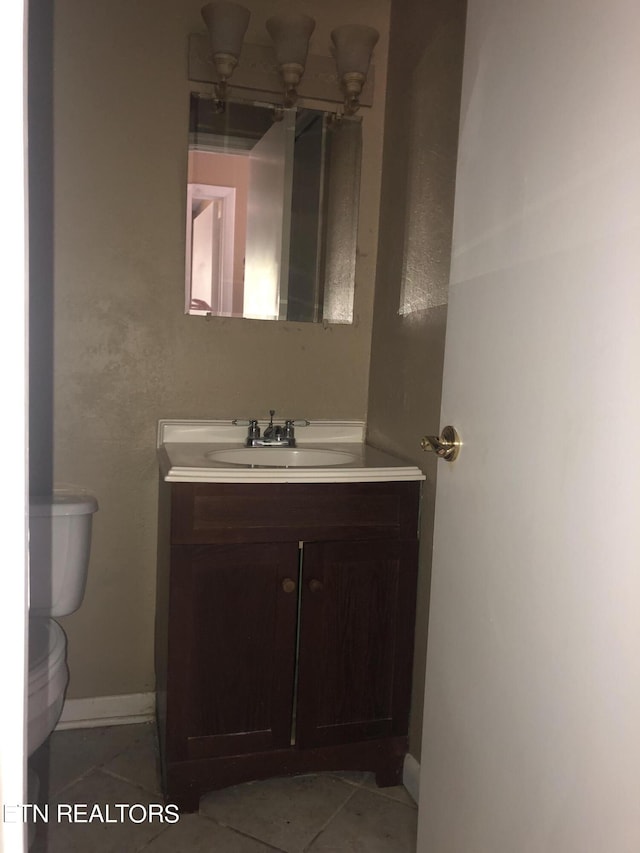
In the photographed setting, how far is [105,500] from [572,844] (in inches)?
61.4

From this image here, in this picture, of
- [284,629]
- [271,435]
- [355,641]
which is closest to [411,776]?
[355,641]

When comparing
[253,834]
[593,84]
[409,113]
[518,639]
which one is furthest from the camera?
[409,113]

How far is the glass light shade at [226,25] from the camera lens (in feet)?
6.08

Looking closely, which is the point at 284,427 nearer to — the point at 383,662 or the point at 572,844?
the point at 383,662

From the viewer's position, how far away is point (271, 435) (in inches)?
79.7

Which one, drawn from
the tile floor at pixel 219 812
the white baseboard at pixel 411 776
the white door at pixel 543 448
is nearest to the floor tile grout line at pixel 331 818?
the tile floor at pixel 219 812

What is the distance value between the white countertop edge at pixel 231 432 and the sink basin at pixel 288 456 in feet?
0.41

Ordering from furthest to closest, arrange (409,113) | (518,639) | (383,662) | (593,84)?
(409,113) → (383,662) → (518,639) → (593,84)

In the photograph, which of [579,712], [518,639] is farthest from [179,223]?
[579,712]

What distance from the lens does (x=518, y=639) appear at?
93cm

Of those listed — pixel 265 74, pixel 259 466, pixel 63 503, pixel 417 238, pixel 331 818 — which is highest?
pixel 265 74

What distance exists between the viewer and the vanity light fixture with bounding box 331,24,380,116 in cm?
196

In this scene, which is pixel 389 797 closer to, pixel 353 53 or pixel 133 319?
pixel 133 319

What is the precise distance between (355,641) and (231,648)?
1.05ft
